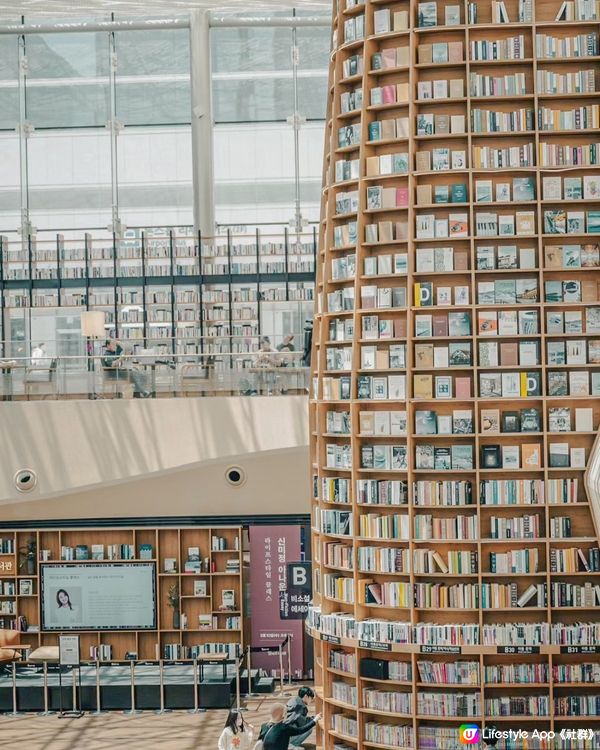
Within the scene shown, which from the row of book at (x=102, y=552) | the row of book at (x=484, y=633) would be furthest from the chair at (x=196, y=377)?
the row of book at (x=484, y=633)

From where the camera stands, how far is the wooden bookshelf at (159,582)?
13297mm

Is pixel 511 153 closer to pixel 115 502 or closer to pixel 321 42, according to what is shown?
pixel 115 502

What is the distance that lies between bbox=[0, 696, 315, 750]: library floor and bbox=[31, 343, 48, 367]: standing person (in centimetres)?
366

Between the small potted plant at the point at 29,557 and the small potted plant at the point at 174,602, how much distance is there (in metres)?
1.58

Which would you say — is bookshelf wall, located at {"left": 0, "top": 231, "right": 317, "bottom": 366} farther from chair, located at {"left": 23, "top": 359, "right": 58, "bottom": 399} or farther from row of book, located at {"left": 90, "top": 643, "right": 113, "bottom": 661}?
row of book, located at {"left": 90, "top": 643, "right": 113, "bottom": 661}

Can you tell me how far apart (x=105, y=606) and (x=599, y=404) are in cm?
692

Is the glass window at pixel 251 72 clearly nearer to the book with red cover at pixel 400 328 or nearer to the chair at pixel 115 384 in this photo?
the chair at pixel 115 384

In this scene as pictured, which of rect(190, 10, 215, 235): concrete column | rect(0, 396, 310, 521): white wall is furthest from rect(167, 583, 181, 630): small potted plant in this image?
rect(190, 10, 215, 235): concrete column

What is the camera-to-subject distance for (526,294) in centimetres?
824

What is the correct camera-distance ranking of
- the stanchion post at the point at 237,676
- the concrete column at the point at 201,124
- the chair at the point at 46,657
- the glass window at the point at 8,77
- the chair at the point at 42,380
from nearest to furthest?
the stanchion post at the point at 237,676 → the chair at the point at 46,657 → the chair at the point at 42,380 → the concrete column at the point at 201,124 → the glass window at the point at 8,77

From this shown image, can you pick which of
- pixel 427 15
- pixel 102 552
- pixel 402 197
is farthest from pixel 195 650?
pixel 427 15

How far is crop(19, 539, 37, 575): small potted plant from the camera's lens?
13.4 meters

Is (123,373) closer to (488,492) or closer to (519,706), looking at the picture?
(488,492)

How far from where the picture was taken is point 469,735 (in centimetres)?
820
